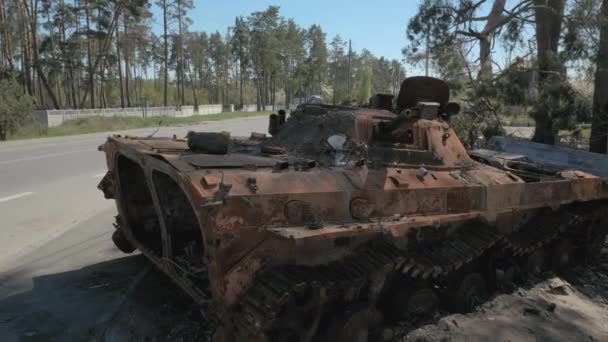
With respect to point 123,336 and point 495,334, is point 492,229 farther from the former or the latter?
point 123,336

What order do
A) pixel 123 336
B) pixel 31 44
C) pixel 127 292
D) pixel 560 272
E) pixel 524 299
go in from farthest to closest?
pixel 31 44 → pixel 560 272 → pixel 524 299 → pixel 127 292 → pixel 123 336

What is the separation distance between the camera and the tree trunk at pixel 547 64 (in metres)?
11.9

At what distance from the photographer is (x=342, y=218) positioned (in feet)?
13.7

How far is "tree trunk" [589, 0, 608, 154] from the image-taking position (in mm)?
10875

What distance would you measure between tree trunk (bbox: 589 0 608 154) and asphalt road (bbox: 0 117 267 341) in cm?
1011

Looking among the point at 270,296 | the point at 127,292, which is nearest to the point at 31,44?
the point at 127,292

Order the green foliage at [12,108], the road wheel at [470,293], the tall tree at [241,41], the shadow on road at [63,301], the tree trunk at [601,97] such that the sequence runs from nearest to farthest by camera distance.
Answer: the shadow on road at [63,301], the road wheel at [470,293], the tree trunk at [601,97], the green foliage at [12,108], the tall tree at [241,41]

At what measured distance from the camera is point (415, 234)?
187 inches

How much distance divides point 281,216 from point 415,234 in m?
1.51

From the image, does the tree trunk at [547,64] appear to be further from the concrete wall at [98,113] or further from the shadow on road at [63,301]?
the concrete wall at [98,113]

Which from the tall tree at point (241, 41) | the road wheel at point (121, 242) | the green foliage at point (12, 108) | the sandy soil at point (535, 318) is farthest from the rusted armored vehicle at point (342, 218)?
the tall tree at point (241, 41)

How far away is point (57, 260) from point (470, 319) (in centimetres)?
484

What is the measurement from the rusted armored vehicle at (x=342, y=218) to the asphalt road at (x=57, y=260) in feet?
1.77

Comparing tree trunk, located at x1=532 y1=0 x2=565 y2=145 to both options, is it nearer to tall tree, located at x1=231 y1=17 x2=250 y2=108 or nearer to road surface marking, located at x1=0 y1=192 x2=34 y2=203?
road surface marking, located at x1=0 y1=192 x2=34 y2=203
